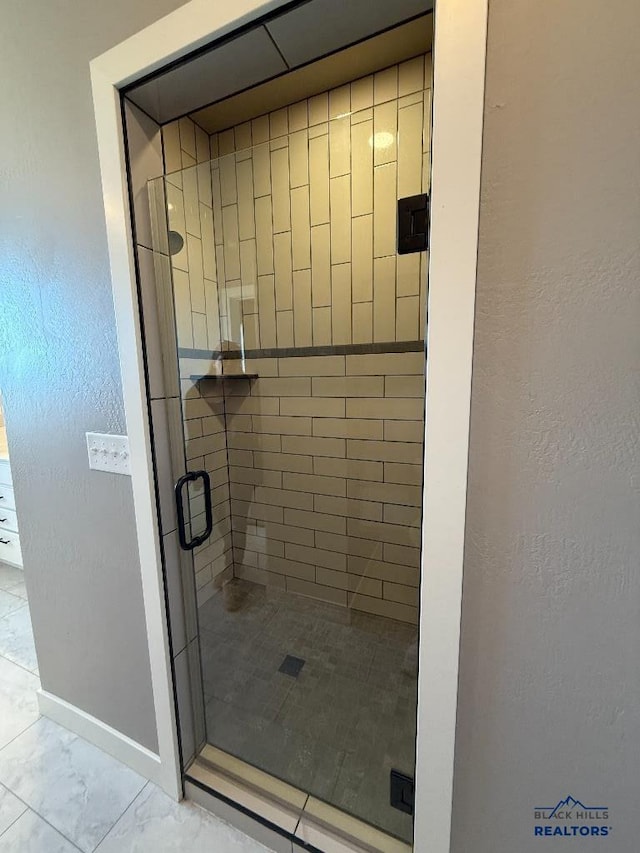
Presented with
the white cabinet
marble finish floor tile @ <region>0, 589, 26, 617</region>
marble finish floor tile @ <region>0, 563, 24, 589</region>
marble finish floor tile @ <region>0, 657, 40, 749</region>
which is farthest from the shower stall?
marble finish floor tile @ <region>0, 563, 24, 589</region>

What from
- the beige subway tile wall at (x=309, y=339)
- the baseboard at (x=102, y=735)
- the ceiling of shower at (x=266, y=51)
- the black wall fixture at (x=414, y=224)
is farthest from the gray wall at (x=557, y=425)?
the baseboard at (x=102, y=735)

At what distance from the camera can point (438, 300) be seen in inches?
22.8

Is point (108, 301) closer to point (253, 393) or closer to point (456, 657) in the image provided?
point (253, 393)

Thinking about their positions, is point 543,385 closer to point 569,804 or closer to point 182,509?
point 569,804

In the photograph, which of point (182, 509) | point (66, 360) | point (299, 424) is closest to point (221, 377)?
point (299, 424)

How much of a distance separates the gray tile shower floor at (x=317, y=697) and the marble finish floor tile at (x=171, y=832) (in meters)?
0.16

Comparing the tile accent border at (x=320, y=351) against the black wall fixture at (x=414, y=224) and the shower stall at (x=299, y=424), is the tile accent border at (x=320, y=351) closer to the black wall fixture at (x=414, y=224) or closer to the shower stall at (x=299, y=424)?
the shower stall at (x=299, y=424)

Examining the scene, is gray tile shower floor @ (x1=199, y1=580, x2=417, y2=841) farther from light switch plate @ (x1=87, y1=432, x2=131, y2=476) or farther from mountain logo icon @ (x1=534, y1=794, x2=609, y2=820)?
light switch plate @ (x1=87, y1=432, x2=131, y2=476)

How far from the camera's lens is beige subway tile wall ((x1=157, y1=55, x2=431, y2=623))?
1.33 metres

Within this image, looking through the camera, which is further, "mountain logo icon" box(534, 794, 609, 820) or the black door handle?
the black door handle

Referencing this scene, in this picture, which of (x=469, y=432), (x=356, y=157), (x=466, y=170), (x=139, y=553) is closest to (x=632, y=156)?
(x=466, y=170)

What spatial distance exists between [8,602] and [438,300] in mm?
2910

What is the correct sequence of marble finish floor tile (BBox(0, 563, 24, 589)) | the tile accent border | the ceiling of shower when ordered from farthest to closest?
marble finish floor tile (BBox(0, 563, 24, 589)) → the tile accent border → the ceiling of shower

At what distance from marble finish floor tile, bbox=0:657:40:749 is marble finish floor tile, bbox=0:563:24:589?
797 millimetres
